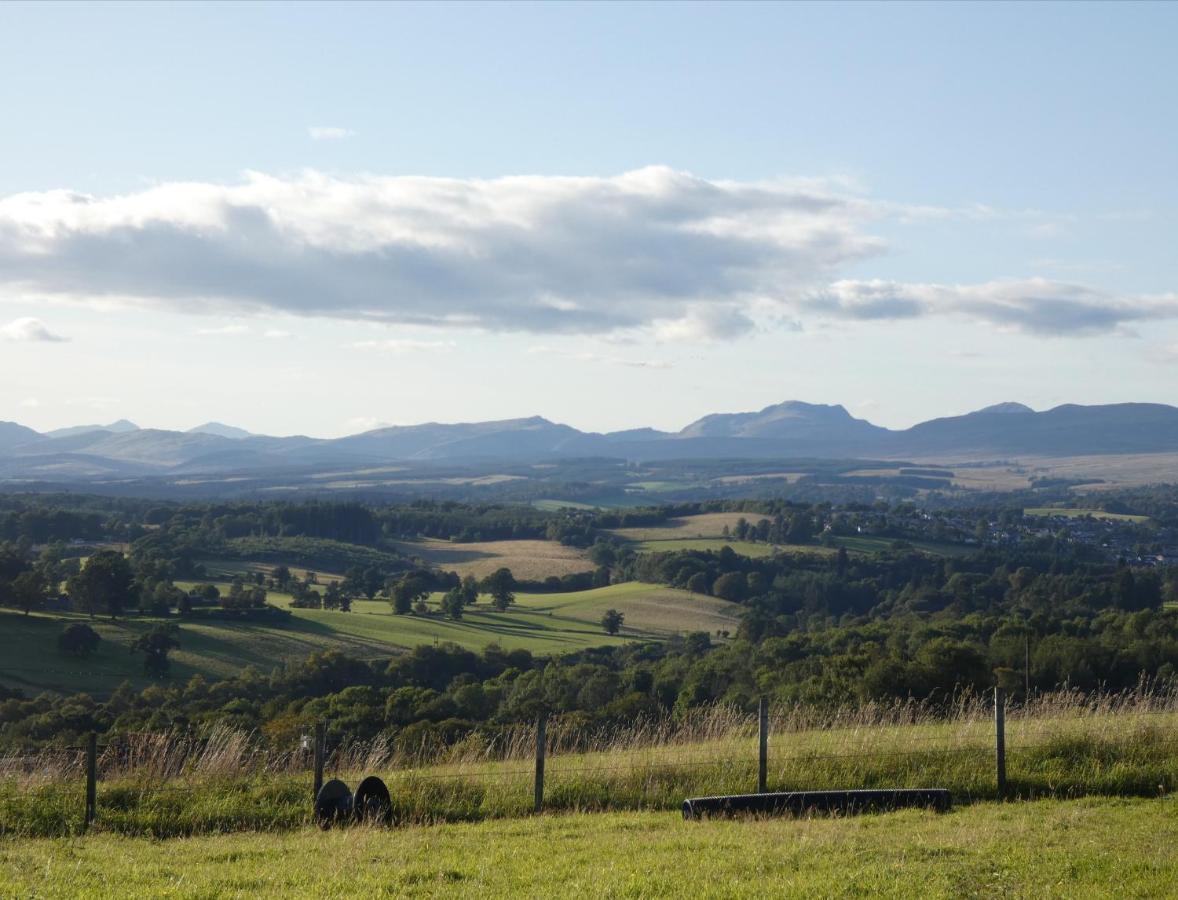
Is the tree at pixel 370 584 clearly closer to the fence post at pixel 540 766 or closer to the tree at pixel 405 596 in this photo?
the tree at pixel 405 596

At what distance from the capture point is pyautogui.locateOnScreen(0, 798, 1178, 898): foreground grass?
9875 millimetres

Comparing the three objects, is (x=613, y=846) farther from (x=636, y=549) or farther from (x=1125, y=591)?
(x=636, y=549)

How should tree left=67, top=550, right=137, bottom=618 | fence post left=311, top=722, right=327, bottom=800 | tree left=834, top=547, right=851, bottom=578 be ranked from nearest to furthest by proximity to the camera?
fence post left=311, top=722, right=327, bottom=800 → tree left=67, top=550, right=137, bottom=618 → tree left=834, top=547, right=851, bottom=578

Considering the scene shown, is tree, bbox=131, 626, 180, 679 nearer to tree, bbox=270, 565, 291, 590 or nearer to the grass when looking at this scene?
tree, bbox=270, 565, 291, 590

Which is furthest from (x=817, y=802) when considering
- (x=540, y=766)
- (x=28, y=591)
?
(x=28, y=591)

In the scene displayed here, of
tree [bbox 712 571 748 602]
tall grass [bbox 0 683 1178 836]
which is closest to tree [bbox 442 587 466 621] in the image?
tree [bbox 712 571 748 602]

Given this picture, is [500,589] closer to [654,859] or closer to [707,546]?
[707,546]

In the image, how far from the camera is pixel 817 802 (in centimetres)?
1397

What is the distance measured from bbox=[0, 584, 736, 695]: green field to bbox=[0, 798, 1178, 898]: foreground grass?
161 ft

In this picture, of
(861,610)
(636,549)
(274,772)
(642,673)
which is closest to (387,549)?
(636,549)

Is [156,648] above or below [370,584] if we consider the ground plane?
above

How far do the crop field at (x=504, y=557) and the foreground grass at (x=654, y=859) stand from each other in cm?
11009

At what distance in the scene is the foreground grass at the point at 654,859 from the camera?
9875 mm

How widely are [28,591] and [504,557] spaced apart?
71103 mm
